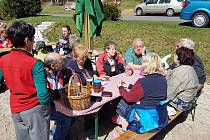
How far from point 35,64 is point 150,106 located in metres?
1.96

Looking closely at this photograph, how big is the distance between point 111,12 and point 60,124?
11.1 metres

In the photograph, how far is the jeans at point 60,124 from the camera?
4.85 m

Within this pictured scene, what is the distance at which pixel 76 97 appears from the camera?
14.2ft

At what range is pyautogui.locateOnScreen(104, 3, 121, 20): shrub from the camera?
15070mm

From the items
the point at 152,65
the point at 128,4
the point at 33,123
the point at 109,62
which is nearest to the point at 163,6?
the point at 128,4

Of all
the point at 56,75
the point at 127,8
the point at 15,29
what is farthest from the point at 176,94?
the point at 127,8

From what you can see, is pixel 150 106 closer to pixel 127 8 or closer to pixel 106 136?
pixel 106 136

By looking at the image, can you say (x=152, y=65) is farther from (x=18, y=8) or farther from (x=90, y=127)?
(x=18, y=8)

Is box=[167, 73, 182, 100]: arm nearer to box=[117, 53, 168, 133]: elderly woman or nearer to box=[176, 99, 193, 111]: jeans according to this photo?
box=[176, 99, 193, 111]: jeans

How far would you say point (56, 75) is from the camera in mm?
4793

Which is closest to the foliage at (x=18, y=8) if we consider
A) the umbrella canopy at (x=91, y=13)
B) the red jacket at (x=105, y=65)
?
the umbrella canopy at (x=91, y=13)

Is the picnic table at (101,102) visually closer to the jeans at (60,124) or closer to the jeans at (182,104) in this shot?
the jeans at (60,124)

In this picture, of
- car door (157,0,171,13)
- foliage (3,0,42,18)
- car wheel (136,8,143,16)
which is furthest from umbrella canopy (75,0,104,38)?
car wheel (136,8,143,16)

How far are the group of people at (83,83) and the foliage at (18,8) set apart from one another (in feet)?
39.0
